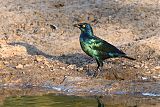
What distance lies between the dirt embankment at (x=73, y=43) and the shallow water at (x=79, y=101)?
1.70ft

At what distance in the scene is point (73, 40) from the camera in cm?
1572

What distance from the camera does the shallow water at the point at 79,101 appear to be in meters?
11.2

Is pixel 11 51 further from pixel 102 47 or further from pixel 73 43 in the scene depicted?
pixel 102 47

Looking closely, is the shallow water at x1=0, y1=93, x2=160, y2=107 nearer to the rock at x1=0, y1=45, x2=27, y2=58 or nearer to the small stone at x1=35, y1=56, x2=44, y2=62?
the small stone at x1=35, y1=56, x2=44, y2=62

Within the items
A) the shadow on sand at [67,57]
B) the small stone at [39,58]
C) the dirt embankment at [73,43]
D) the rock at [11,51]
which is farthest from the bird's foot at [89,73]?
the rock at [11,51]

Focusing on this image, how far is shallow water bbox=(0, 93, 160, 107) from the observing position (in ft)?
36.8

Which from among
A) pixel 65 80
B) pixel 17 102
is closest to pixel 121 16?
pixel 65 80

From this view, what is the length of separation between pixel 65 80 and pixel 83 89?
22.7 inches

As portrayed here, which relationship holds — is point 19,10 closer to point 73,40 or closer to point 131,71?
point 73,40

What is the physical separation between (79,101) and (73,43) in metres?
4.11

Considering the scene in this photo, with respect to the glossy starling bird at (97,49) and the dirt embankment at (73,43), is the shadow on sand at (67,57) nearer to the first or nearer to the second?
the dirt embankment at (73,43)

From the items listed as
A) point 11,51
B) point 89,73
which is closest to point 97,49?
point 89,73

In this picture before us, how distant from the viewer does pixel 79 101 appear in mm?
11562

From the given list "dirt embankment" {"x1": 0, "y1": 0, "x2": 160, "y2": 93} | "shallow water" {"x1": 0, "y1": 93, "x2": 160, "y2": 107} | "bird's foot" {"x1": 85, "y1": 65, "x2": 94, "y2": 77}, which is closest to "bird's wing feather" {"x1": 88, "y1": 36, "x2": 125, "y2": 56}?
"dirt embankment" {"x1": 0, "y1": 0, "x2": 160, "y2": 93}
